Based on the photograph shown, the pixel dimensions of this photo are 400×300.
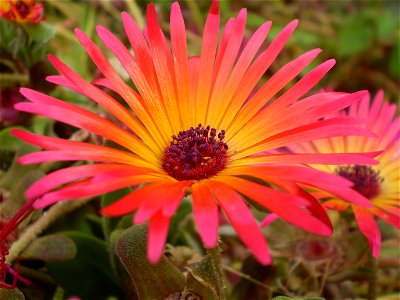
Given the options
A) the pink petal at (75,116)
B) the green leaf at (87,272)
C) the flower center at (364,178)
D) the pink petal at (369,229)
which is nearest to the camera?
Answer: the pink petal at (75,116)

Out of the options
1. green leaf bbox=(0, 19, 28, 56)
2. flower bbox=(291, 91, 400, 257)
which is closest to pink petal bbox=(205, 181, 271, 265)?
flower bbox=(291, 91, 400, 257)

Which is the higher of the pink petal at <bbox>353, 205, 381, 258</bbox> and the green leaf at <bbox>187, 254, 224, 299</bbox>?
the pink petal at <bbox>353, 205, 381, 258</bbox>

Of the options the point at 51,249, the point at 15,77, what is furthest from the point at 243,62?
the point at 15,77

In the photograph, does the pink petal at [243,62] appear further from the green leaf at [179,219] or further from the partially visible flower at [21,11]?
the partially visible flower at [21,11]

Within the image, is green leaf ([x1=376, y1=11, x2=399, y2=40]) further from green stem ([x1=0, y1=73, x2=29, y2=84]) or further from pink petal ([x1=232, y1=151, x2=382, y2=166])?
pink petal ([x1=232, y1=151, x2=382, y2=166])

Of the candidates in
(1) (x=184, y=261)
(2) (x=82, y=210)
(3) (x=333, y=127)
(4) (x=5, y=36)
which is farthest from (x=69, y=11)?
(3) (x=333, y=127)

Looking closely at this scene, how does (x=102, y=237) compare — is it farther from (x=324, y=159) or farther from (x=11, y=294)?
(x=324, y=159)

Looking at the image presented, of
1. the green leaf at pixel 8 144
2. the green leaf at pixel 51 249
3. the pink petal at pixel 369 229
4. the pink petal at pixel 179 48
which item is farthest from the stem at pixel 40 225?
the pink petal at pixel 369 229
